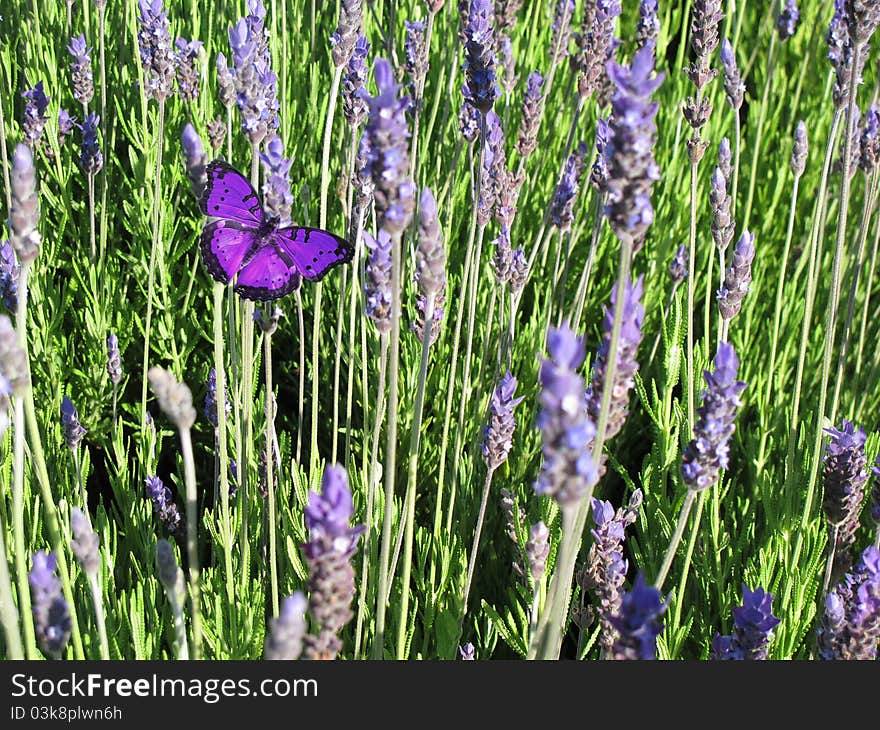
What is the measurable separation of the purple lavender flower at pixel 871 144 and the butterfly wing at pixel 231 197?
150 cm

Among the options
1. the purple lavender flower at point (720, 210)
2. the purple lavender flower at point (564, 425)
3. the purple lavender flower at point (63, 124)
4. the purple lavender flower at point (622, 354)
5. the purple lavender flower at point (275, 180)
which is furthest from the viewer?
the purple lavender flower at point (63, 124)

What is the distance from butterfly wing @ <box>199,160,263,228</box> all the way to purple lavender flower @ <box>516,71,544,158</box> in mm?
679

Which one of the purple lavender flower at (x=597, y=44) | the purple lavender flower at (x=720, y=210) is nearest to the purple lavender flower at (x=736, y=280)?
the purple lavender flower at (x=720, y=210)

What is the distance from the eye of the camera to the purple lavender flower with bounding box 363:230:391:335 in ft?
4.97

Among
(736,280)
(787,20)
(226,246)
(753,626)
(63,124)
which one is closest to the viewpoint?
(753,626)

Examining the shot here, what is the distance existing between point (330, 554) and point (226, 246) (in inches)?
29.8

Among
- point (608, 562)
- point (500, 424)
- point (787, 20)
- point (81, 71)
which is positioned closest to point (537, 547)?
point (608, 562)

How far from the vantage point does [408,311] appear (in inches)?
105

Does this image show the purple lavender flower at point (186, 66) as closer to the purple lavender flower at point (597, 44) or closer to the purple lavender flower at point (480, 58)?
the purple lavender flower at point (480, 58)

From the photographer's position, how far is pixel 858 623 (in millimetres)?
1346

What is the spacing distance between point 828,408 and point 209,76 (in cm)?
215

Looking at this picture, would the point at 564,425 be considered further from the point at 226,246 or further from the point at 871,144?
the point at 871,144

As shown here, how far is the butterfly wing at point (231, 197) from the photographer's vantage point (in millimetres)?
1630

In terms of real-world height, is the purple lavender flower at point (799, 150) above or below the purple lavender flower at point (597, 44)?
below
